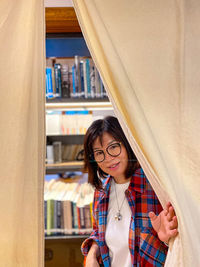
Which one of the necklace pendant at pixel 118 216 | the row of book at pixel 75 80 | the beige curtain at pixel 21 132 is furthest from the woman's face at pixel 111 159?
the row of book at pixel 75 80

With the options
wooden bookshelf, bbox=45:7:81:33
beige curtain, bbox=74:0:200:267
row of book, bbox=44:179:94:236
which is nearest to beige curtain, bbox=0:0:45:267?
beige curtain, bbox=74:0:200:267

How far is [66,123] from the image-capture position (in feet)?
6.96

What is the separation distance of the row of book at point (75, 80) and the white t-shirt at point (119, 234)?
957mm

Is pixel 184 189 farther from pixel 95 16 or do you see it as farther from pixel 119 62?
pixel 95 16

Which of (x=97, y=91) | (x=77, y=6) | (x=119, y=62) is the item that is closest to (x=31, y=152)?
(x=119, y=62)

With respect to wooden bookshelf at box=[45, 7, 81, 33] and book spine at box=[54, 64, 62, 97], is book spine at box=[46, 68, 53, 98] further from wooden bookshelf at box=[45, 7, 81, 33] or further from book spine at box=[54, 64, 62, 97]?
wooden bookshelf at box=[45, 7, 81, 33]

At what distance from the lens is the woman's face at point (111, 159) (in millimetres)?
1177

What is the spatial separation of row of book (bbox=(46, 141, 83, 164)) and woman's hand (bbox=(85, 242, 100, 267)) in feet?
3.09

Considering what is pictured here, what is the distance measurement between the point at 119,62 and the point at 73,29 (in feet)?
3.53

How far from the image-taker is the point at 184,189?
919 mm

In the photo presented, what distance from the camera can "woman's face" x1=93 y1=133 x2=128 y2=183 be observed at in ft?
3.86

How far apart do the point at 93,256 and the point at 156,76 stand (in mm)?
793

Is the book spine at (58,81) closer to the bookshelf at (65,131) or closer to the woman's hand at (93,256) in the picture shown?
the bookshelf at (65,131)

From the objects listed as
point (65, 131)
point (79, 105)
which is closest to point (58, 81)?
point (79, 105)
